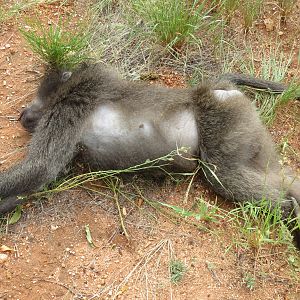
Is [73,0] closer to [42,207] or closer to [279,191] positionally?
[42,207]

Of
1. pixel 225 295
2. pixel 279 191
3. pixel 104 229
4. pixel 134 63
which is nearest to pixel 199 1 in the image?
pixel 134 63

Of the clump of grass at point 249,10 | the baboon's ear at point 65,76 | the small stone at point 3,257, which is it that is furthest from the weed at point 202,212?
the clump of grass at point 249,10

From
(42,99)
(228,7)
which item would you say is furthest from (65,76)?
(228,7)

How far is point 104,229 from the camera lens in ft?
11.3

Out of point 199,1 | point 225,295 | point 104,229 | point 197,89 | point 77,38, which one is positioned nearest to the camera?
point 225,295

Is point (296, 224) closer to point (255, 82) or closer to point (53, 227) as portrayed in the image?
point (255, 82)

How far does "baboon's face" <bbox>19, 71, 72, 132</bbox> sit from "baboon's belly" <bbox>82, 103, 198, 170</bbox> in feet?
1.35

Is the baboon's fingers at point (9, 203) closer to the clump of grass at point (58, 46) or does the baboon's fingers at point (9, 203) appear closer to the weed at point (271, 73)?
the clump of grass at point (58, 46)

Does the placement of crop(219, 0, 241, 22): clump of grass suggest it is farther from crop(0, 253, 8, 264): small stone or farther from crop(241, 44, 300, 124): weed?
crop(0, 253, 8, 264): small stone

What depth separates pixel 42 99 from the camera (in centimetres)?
385

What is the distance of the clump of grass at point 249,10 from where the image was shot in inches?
173

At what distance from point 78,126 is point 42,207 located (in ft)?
1.83

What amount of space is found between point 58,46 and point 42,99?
0.40 m

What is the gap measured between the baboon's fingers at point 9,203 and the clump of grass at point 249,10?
2.27m
